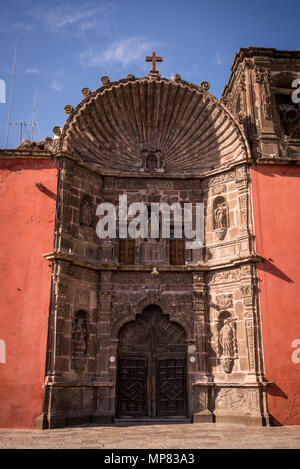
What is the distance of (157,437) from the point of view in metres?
9.51

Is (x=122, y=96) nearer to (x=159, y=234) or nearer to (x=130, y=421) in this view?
(x=159, y=234)

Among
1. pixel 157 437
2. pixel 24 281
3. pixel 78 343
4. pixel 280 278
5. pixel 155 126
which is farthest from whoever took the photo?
pixel 155 126

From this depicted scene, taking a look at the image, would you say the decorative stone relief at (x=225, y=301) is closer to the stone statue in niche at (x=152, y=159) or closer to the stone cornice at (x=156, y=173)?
the stone cornice at (x=156, y=173)

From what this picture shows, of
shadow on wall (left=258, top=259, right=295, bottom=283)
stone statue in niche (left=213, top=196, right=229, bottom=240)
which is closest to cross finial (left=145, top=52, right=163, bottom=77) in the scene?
stone statue in niche (left=213, top=196, right=229, bottom=240)

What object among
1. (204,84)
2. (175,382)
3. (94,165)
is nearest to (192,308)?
(175,382)

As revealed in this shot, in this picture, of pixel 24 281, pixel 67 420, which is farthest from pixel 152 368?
pixel 24 281

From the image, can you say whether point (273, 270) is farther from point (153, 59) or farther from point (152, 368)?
point (153, 59)

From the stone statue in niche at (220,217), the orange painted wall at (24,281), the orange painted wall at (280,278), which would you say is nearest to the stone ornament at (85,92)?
the orange painted wall at (24,281)

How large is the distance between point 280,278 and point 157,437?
538 cm

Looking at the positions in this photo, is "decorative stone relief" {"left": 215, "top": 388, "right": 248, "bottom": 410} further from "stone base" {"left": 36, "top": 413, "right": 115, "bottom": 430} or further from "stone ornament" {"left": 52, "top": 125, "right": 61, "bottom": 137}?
"stone ornament" {"left": 52, "top": 125, "right": 61, "bottom": 137}

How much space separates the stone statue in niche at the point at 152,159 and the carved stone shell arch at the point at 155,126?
0.57 ft

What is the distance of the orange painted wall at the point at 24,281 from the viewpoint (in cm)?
1105

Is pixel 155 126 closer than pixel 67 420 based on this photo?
No

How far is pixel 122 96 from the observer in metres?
14.8
